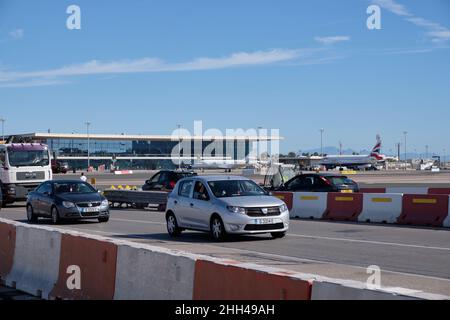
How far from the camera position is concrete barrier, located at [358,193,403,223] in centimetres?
2067

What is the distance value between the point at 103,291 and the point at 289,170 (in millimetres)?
28050

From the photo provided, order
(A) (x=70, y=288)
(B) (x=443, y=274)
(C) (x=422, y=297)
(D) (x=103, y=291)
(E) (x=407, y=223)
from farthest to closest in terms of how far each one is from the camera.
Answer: (E) (x=407, y=223) → (B) (x=443, y=274) → (A) (x=70, y=288) → (D) (x=103, y=291) → (C) (x=422, y=297)

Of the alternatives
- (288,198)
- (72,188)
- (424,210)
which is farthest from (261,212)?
(72,188)

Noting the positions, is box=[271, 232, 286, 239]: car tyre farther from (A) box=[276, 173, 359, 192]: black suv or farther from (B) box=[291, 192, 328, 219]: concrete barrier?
(A) box=[276, 173, 359, 192]: black suv

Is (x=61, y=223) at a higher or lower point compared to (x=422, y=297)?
lower

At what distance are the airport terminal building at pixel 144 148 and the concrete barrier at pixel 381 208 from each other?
11328cm

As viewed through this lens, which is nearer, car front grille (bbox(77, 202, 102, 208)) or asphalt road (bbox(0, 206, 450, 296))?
asphalt road (bbox(0, 206, 450, 296))


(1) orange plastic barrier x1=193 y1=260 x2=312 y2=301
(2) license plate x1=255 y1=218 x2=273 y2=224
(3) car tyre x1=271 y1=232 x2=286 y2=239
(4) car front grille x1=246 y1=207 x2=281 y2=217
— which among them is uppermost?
(1) orange plastic barrier x1=193 y1=260 x2=312 y2=301

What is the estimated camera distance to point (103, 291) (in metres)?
8.45

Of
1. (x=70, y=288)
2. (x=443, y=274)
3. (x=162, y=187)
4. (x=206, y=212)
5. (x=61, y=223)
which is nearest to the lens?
(x=70, y=288)

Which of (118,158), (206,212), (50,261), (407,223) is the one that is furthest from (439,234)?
(118,158)

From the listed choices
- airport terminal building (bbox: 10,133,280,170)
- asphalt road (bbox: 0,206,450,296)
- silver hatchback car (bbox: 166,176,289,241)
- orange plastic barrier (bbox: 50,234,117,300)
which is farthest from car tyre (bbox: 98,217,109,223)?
airport terminal building (bbox: 10,133,280,170)

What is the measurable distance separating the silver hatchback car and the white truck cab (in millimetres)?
15734

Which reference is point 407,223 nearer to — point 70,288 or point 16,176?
point 70,288
